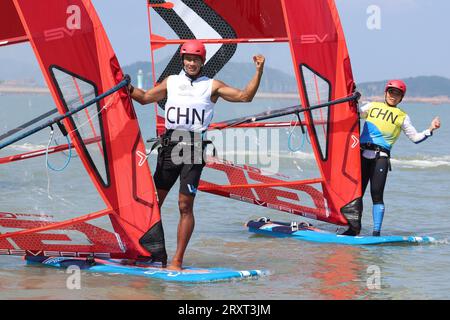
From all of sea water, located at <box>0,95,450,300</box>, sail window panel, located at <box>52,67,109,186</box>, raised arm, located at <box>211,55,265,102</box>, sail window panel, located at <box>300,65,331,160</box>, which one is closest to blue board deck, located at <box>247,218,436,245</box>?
sea water, located at <box>0,95,450,300</box>

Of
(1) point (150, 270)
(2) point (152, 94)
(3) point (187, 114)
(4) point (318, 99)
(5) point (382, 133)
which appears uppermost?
(2) point (152, 94)

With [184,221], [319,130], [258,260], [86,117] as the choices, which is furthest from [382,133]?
[86,117]

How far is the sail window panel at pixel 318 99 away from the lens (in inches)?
384

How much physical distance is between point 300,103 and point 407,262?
263cm

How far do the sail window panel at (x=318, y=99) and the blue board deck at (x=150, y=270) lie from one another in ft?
8.20

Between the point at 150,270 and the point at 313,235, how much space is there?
2833 millimetres

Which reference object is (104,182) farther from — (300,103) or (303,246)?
(300,103)

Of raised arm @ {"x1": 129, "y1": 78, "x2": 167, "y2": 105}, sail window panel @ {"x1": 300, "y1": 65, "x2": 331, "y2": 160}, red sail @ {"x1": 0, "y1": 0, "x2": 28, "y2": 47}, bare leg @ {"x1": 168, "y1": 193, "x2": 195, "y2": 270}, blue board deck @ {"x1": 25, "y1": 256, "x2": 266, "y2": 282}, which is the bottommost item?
blue board deck @ {"x1": 25, "y1": 256, "x2": 266, "y2": 282}

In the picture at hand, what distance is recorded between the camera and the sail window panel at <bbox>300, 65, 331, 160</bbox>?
32.0ft

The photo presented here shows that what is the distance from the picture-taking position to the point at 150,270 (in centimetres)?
738

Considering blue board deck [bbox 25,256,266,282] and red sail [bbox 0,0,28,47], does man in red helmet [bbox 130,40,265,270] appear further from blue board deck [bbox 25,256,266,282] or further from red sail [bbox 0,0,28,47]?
red sail [bbox 0,0,28,47]

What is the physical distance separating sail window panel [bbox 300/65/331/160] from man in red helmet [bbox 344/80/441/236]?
43 cm

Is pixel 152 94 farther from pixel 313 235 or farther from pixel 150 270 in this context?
pixel 313 235

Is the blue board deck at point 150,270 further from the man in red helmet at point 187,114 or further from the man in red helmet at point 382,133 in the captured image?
the man in red helmet at point 382,133
